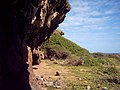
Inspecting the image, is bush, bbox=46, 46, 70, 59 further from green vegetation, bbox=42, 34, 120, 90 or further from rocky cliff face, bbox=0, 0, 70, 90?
rocky cliff face, bbox=0, 0, 70, 90

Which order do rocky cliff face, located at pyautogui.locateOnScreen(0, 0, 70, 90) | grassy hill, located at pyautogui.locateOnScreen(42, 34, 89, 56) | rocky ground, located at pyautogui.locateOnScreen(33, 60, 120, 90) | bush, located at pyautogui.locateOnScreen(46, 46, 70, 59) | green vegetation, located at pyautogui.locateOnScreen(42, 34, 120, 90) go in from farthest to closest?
grassy hill, located at pyautogui.locateOnScreen(42, 34, 89, 56)
bush, located at pyautogui.locateOnScreen(46, 46, 70, 59)
green vegetation, located at pyautogui.locateOnScreen(42, 34, 120, 90)
rocky ground, located at pyautogui.locateOnScreen(33, 60, 120, 90)
rocky cliff face, located at pyautogui.locateOnScreen(0, 0, 70, 90)

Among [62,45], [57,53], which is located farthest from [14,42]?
[62,45]

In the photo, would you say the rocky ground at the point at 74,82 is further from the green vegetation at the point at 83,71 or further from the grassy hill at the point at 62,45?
the grassy hill at the point at 62,45

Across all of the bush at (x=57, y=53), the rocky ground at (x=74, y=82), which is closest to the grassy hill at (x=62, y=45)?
the bush at (x=57, y=53)

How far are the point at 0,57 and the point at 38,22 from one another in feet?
28.7

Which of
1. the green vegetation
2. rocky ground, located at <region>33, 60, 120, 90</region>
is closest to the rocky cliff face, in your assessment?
rocky ground, located at <region>33, 60, 120, 90</region>

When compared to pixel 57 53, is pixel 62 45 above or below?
above

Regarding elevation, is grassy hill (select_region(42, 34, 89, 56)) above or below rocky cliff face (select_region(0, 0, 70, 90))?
above

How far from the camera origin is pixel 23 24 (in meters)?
17.6

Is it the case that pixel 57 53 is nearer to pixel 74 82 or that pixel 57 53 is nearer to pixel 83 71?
pixel 83 71

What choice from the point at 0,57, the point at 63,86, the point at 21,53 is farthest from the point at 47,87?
the point at 0,57

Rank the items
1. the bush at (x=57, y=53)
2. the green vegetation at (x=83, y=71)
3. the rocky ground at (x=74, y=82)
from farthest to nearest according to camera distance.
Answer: the bush at (x=57, y=53) → the green vegetation at (x=83, y=71) → the rocky ground at (x=74, y=82)

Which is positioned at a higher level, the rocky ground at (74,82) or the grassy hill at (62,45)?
the grassy hill at (62,45)

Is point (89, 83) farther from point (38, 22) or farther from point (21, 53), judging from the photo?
point (21, 53)
